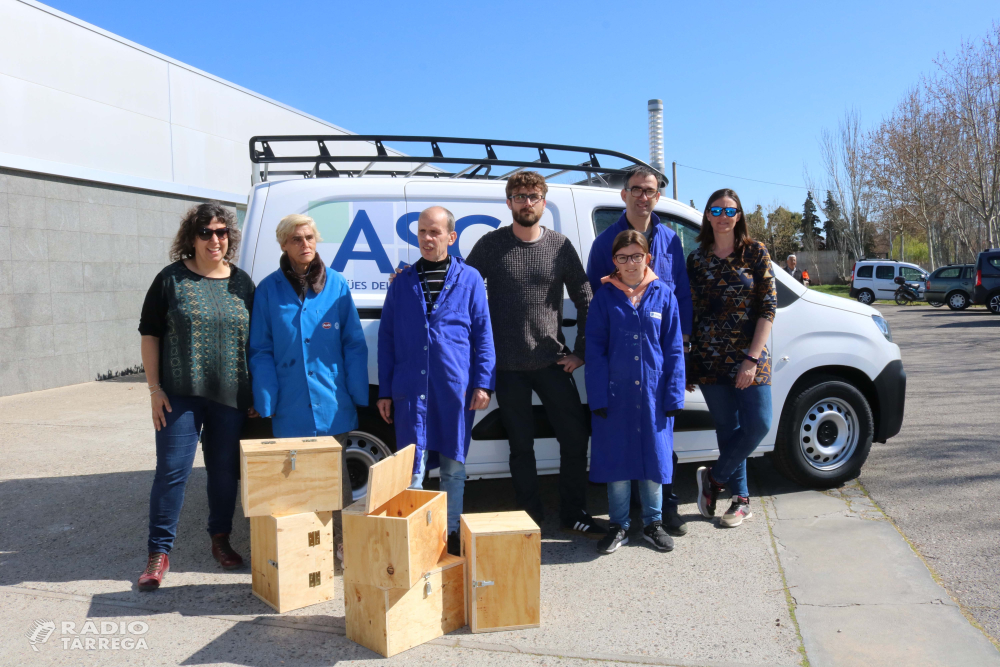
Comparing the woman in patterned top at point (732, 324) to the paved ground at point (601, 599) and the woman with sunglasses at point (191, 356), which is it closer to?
the paved ground at point (601, 599)

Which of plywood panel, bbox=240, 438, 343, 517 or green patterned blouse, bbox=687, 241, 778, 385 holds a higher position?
green patterned blouse, bbox=687, 241, 778, 385

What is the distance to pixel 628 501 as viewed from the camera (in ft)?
12.8

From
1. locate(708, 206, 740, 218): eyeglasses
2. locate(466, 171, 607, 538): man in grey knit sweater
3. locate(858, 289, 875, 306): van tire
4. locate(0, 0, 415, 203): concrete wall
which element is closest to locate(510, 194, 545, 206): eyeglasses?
locate(466, 171, 607, 538): man in grey knit sweater

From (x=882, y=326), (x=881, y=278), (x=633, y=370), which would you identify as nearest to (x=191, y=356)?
(x=633, y=370)

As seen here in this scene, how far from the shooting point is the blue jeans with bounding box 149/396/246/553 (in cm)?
355

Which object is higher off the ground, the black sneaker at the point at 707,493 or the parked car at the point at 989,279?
the parked car at the point at 989,279

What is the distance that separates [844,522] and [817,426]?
0.71 m

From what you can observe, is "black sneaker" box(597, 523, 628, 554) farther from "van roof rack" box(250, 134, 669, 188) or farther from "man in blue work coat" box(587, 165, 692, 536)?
"van roof rack" box(250, 134, 669, 188)

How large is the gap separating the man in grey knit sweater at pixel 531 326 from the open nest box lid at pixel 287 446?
1004mm

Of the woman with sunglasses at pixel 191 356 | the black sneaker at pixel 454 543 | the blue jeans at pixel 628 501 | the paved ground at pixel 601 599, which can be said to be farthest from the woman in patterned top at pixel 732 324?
the woman with sunglasses at pixel 191 356

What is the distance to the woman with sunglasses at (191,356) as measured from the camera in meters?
3.49

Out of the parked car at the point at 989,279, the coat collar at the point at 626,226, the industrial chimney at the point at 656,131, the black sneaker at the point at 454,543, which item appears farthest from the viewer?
the parked car at the point at 989,279

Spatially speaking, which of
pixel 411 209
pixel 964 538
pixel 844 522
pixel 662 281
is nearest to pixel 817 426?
pixel 844 522

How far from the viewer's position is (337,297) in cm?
370
